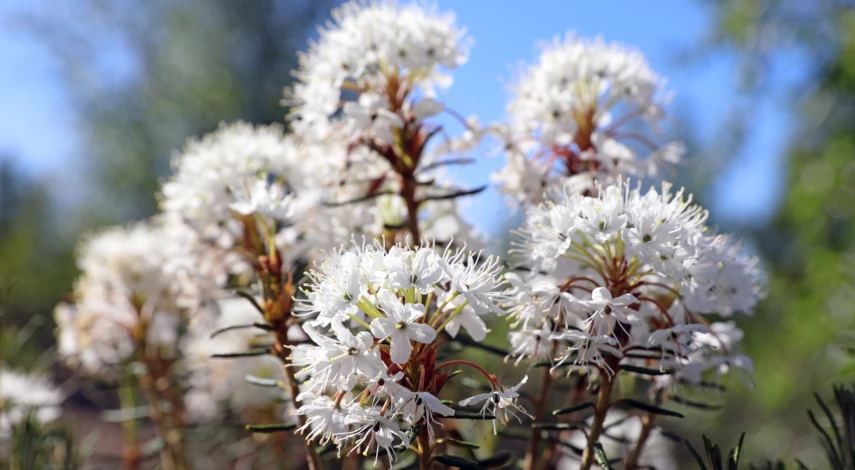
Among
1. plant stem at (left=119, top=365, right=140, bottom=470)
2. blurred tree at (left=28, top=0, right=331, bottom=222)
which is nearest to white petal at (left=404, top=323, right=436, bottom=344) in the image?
plant stem at (left=119, top=365, right=140, bottom=470)

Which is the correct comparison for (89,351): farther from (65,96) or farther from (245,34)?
(65,96)

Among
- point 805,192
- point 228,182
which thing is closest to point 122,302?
point 228,182

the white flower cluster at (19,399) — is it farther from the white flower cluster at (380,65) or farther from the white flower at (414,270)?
the white flower at (414,270)

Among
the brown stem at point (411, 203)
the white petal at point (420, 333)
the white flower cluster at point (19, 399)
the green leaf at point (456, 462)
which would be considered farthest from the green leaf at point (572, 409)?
the white flower cluster at point (19, 399)

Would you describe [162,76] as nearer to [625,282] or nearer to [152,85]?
[152,85]

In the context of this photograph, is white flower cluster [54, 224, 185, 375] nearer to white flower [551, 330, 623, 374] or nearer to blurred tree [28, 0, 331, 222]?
white flower [551, 330, 623, 374]

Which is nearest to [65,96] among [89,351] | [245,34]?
[245,34]
